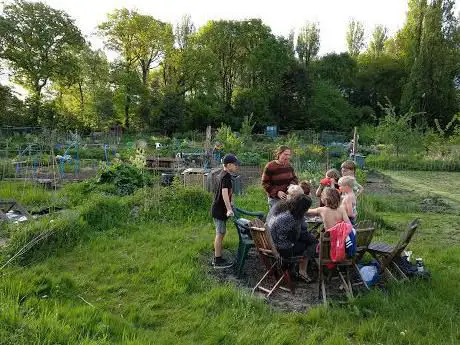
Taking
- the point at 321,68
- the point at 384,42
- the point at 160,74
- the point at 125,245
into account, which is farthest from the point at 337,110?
the point at 125,245

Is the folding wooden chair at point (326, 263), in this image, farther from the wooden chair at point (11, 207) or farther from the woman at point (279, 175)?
the wooden chair at point (11, 207)

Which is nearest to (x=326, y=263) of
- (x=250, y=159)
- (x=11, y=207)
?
(x=11, y=207)

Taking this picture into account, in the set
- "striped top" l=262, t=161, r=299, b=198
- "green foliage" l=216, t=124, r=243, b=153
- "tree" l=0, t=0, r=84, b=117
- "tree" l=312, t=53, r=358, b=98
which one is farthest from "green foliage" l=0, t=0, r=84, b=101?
"striped top" l=262, t=161, r=299, b=198

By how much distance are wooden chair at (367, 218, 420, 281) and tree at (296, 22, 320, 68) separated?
46.4 metres

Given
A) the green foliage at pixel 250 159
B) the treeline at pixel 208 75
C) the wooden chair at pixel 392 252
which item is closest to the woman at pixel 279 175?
the wooden chair at pixel 392 252

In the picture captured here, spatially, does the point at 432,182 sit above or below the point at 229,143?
below

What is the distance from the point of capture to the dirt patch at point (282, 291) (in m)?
4.25

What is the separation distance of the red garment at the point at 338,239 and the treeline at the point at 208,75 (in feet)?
110

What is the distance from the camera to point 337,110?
143ft

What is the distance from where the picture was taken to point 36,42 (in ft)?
114

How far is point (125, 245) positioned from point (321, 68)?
4579 cm

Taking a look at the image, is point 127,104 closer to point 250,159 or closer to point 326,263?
point 250,159

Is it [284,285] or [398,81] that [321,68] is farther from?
[284,285]

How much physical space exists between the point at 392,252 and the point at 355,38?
55415 millimetres
